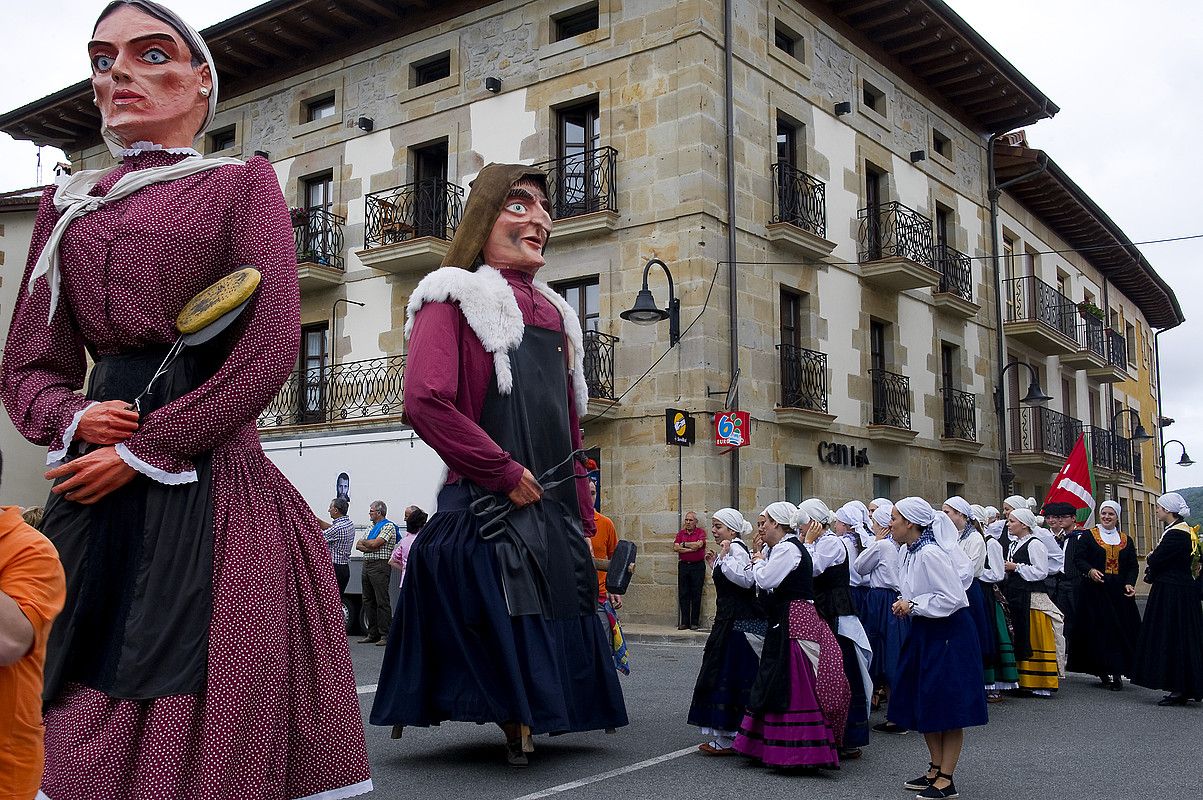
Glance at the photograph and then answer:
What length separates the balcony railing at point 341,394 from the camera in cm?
2003

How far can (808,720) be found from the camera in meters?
6.35

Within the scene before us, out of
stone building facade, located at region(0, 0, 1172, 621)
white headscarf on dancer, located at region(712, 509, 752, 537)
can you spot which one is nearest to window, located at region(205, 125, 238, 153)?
stone building facade, located at region(0, 0, 1172, 621)

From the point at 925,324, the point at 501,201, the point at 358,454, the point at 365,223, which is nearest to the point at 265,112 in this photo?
the point at 365,223

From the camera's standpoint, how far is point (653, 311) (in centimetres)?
1559

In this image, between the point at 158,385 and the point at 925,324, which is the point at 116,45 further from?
the point at 925,324

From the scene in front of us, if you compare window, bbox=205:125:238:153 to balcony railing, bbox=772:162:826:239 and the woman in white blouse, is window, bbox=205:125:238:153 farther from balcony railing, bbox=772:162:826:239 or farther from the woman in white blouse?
the woman in white blouse

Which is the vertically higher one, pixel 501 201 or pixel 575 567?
pixel 501 201

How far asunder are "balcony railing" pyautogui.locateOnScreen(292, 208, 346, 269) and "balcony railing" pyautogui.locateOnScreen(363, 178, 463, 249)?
1118mm

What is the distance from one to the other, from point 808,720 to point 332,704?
158 inches

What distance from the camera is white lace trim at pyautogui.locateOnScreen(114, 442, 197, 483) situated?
9.27 feet

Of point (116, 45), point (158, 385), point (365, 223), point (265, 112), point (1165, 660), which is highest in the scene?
point (265, 112)

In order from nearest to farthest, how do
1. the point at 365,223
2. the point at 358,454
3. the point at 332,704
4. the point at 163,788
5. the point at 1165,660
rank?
the point at 163,788, the point at 332,704, the point at 1165,660, the point at 358,454, the point at 365,223

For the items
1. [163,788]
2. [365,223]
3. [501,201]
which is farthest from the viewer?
[365,223]

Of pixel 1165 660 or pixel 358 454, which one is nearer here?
pixel 1165 660
